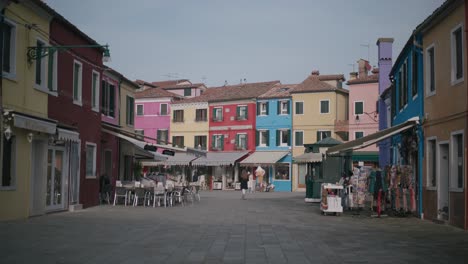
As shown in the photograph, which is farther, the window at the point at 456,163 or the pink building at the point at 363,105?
the pink building at the point at 363,105

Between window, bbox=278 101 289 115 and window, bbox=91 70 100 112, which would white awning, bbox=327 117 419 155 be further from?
window, bbox=278 101 289 115

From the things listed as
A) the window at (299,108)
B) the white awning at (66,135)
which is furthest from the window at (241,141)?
the white awning at (66,135)

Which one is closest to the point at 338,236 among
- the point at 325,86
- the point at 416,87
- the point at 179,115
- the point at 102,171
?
the point at 416,87

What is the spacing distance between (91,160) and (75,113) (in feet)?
9.37

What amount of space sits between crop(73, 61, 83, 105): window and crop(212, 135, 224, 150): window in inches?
1304

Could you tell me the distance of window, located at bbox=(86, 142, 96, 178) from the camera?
865 inches

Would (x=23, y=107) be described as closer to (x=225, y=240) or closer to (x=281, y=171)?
(x=225, y=240)

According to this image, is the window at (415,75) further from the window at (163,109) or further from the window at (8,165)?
the window at (163,109)

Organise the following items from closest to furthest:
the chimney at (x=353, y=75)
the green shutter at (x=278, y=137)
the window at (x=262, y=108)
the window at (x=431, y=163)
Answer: the window at (x=431, y=163), the chimney at (x=353, y=75), the green shutter at (x=278, y=137), the window at (x=262, y=108)

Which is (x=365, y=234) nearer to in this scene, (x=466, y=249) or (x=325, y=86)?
(x=466, y=249)

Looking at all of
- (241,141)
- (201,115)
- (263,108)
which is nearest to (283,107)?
(263,108)

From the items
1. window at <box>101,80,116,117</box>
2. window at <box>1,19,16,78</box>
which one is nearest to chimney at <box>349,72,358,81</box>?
window at <box>101,80,116,117</box>

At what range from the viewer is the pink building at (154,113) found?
56219mm

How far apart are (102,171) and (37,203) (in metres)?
8.63
